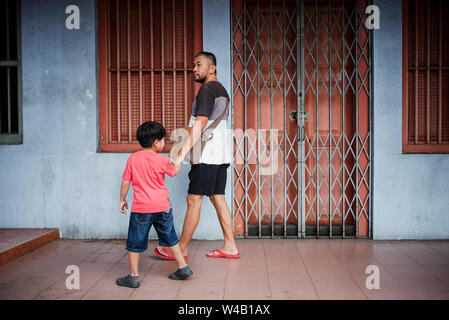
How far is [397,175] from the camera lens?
494cm

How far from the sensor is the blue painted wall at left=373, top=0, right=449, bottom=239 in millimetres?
4902

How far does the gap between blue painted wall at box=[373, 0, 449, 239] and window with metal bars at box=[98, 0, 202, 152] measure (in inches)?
88.8

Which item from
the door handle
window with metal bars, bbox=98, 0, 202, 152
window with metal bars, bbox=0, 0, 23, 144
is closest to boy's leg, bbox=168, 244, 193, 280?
window with metal bars, bbox=98, 0, 202, 152

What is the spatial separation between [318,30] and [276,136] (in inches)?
55.9

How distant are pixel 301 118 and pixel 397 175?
53.1 inches

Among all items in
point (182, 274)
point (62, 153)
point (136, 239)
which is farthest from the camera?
point (62, 153)

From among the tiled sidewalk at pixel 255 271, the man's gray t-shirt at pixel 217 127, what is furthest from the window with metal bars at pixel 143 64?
the tiled sidewalk at pixel 255 271

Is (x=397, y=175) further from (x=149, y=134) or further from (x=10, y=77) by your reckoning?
(x=10, y=77)

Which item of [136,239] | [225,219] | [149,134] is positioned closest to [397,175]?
[225,219]

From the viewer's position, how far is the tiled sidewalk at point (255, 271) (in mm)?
3160

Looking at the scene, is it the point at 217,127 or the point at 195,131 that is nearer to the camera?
the point at 195,131

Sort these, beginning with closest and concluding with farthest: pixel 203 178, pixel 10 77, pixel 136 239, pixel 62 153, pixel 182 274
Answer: pixel 136 239 < pixel 182 274 < pixel 203 178 < pixel 62 153 < pixel 10 77

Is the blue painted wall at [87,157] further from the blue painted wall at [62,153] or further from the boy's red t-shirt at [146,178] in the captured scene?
the boy's red t-shirt at [146,178]
